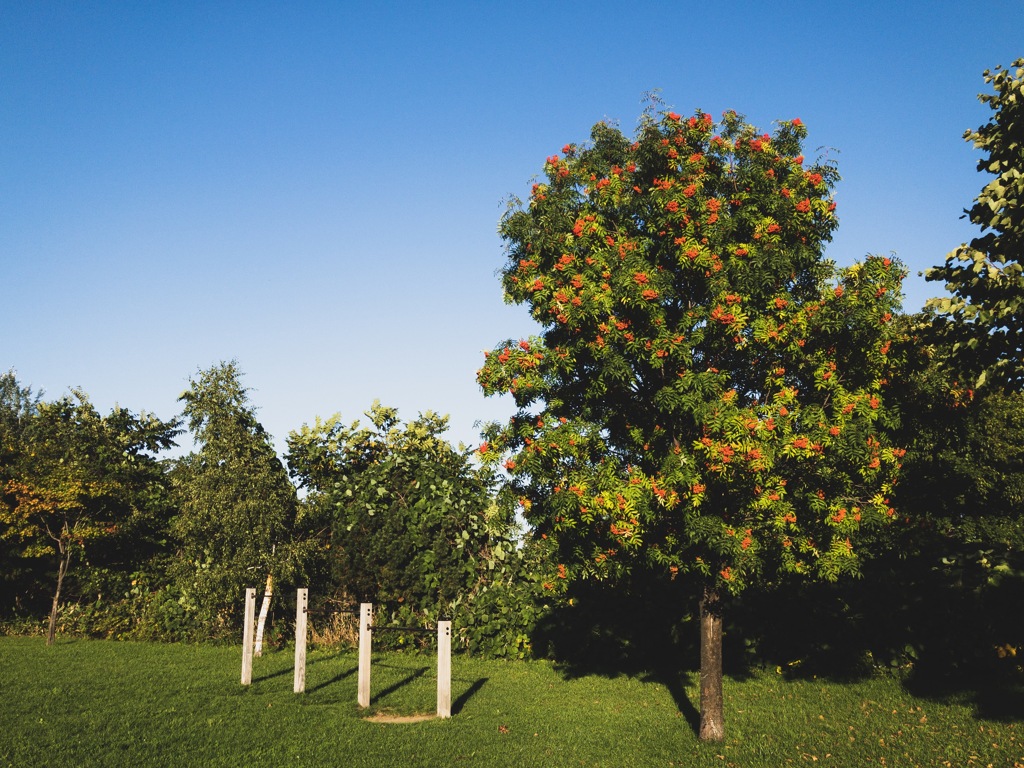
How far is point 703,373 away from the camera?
960 centimetres

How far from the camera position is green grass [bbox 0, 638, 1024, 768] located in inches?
368

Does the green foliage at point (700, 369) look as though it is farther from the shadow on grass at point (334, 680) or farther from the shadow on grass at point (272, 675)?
the shadow on grass at point (272, 675)

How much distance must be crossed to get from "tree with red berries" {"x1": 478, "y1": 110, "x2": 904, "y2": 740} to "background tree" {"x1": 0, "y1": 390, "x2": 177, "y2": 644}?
16421mm

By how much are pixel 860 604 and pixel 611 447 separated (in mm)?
7973

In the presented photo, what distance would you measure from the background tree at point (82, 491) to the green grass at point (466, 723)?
590 cm

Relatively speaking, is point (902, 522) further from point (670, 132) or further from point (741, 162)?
point (670, 132)

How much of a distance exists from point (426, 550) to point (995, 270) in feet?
53.2

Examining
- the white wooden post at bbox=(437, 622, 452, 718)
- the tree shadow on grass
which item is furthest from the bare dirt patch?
the tree shadow on grass


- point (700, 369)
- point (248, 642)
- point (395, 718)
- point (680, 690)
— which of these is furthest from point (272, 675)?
point (700, 369)

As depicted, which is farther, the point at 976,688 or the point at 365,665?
the point at 976,688

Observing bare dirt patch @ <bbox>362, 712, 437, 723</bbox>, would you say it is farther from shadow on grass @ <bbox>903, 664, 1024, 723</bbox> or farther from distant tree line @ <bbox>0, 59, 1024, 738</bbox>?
shadow on grass @ <bbox>903, 664, 1024, 723</bbox>

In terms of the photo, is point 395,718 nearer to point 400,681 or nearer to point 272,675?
point 400,681

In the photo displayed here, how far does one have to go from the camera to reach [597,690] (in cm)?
1452

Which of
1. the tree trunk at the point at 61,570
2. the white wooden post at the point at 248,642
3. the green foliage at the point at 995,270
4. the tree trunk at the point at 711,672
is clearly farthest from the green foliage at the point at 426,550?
the green foliage at the point at 995,270
